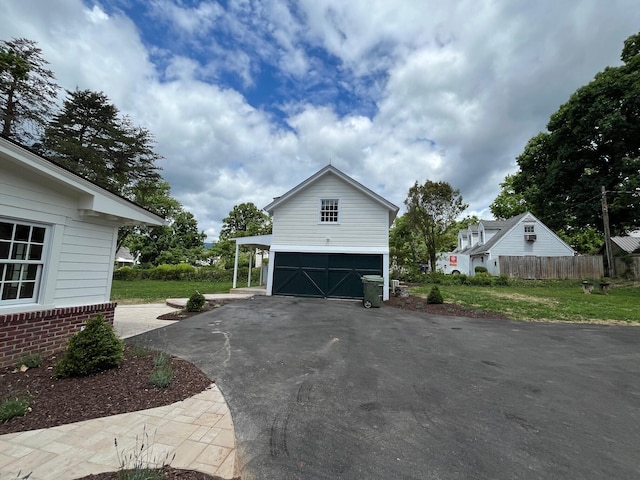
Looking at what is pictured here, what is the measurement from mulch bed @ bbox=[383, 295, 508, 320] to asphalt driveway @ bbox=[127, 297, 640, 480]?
8.46 ft

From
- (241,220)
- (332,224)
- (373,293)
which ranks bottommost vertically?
(373,293)

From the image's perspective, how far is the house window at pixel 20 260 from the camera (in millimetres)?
4695

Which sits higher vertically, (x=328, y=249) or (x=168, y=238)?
(x=168, y=238)

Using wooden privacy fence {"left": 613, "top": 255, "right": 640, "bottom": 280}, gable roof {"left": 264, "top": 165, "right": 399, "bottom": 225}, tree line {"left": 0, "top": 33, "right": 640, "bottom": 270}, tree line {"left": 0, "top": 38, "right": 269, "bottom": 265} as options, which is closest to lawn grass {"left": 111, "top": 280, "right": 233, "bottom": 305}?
tree line {"left": 0, "top": 38, "right": 269, "bottom": 265}

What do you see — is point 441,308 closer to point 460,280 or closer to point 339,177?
point 339,177

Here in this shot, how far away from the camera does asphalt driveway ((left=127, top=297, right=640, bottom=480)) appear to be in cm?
262

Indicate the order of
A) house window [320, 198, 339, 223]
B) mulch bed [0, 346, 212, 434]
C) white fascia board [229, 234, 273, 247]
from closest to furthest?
mulch bed [0, 346, 212, 434] < house window [320, 198, 339, 223] < white fascia board [229, 234, 273, 247]

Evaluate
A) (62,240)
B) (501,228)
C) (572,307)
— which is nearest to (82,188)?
(62,240)

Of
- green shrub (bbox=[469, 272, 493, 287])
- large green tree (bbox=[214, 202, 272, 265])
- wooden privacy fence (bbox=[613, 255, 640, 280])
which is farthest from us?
large green tree (bbox=[214, 202, 272, 265])

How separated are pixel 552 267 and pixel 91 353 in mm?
29068

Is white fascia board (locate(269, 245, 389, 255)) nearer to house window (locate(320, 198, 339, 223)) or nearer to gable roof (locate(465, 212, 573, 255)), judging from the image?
house window (locate(320, 198, 339, 223))

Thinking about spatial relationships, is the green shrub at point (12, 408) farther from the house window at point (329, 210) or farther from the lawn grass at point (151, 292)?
the house window at point (329, 210)

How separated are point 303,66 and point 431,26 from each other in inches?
200

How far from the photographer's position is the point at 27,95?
14.8 meters
